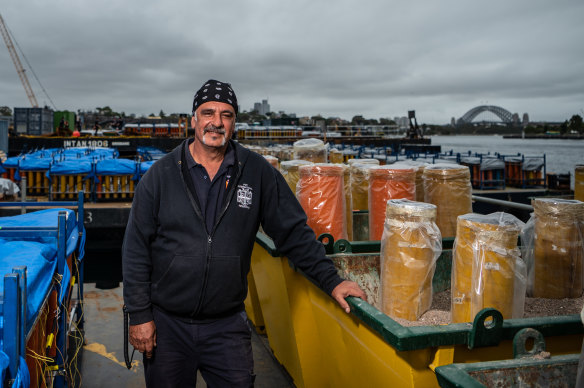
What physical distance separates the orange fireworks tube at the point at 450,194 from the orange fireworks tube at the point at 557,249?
0.76 metres

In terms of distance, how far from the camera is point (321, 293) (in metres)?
3.27

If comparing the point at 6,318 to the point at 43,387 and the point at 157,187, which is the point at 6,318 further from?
the point at 43,387

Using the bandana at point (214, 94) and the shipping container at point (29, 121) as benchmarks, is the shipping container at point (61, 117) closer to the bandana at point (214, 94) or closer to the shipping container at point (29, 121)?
the shipping container at point (29, 121)

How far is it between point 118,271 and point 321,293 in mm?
9006

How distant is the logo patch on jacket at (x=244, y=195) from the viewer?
273cm

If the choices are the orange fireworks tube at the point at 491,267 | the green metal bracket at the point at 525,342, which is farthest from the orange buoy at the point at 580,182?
the green metal bracket at the point at 525,342

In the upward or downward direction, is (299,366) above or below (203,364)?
below

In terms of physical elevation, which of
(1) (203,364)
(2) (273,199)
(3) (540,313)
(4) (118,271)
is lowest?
(4) (118,271)

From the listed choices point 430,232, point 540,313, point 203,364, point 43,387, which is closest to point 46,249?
point 43,387

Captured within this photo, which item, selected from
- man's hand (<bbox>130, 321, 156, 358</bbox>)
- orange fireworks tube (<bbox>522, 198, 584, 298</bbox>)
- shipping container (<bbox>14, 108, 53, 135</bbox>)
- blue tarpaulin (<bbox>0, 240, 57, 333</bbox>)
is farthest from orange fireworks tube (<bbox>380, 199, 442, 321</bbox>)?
shipping container (<bbox>14, 108, 53, 135</bbox>)

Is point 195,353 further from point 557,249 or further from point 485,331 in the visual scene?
point 557,249

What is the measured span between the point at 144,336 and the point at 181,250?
553mm

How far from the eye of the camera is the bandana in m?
2.79

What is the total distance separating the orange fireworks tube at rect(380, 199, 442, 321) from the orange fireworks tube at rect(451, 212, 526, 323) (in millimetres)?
244
